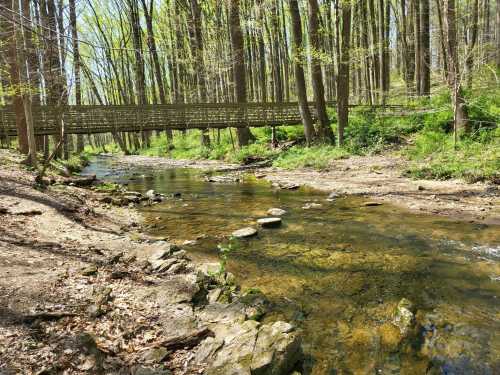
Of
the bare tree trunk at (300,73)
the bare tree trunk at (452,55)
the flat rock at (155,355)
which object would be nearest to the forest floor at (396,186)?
the bare tree trunk at (452,55)

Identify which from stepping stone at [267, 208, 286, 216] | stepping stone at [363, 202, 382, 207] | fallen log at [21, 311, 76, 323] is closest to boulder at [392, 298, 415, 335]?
fallen log at [21, 311, 76, 323]

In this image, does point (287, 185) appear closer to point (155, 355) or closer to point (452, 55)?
point (452, 55)

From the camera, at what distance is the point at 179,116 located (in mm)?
19266

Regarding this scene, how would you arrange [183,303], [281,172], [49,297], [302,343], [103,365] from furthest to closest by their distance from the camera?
[281,172]
[183,303]
[49,297]
[302,343]
[103,365]

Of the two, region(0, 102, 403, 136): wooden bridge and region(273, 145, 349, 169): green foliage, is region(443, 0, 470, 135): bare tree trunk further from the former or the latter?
region(0, 102, 403, 136): wooden bridge

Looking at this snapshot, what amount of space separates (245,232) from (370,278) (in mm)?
2709

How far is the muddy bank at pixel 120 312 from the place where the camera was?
3068mm

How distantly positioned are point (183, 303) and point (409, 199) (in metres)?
6.35

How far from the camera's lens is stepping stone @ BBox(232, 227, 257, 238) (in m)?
6.90

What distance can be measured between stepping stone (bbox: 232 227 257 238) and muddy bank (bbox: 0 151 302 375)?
1437 millimetres

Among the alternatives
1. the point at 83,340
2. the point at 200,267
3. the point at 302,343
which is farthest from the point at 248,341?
the point at 200,267

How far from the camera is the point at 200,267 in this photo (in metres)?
5.32

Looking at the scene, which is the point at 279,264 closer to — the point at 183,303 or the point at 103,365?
the point at 183,303

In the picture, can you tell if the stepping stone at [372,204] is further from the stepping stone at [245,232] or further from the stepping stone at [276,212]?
the stepping stone at [245,232]
